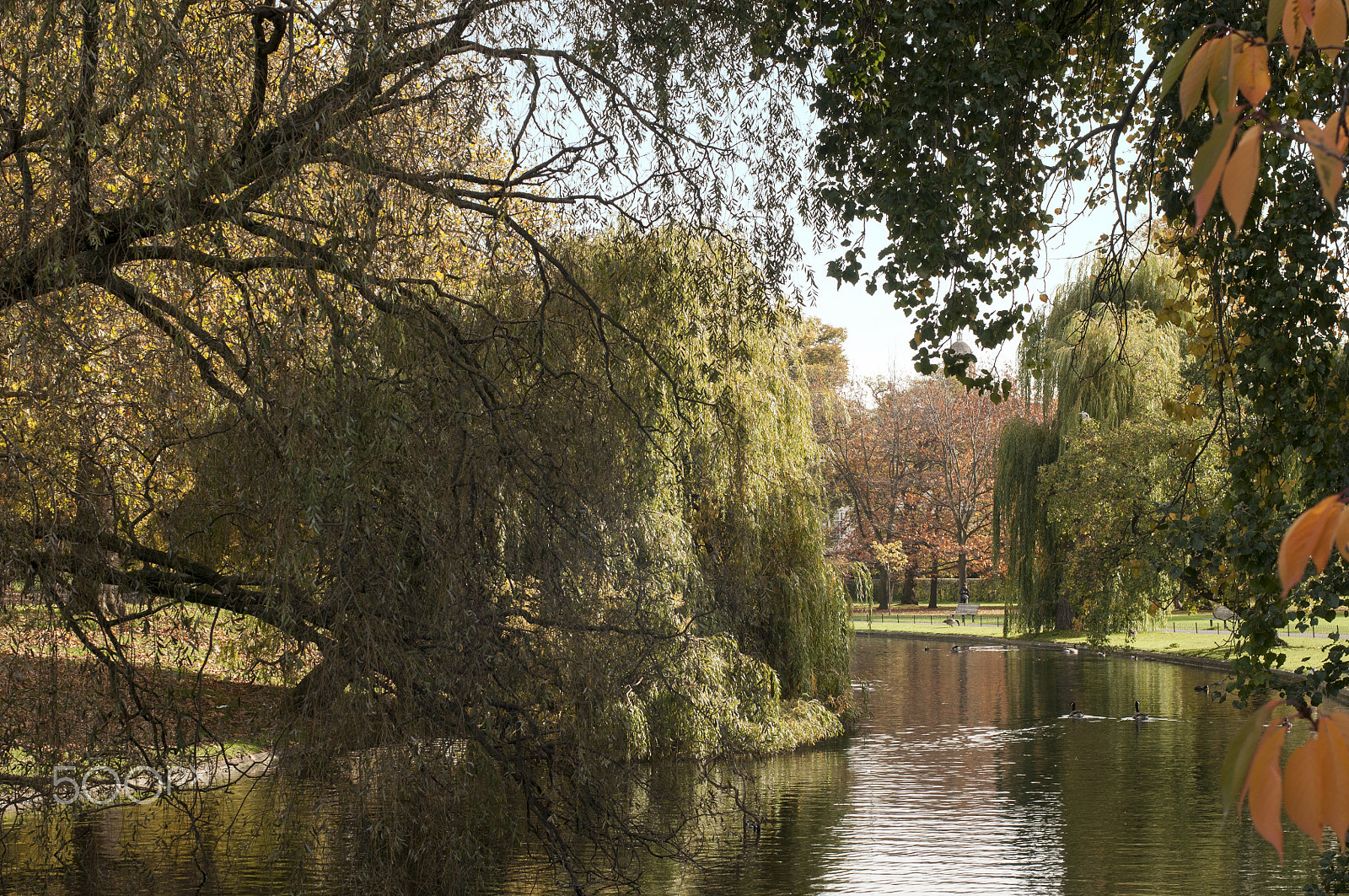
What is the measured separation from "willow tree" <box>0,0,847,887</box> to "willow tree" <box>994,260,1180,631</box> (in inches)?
611

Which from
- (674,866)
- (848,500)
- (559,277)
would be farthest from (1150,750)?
(848,500)

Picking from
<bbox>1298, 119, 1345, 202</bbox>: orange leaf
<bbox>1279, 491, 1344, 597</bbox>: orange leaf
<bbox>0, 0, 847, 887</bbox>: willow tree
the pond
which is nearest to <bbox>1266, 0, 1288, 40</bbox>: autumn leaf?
<bbox>1298, 119, 1345, 202</bbox>: orange leaf

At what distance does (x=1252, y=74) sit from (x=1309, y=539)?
22.7 inches

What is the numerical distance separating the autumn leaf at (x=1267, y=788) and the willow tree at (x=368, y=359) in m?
3.95

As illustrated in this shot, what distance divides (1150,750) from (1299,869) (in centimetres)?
529

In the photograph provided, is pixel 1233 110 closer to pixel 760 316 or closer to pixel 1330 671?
pixel 1330 671

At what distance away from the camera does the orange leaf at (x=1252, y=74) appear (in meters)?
1.45

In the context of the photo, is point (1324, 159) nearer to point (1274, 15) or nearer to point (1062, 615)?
point (1274, 15)

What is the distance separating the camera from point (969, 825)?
10.5 metres

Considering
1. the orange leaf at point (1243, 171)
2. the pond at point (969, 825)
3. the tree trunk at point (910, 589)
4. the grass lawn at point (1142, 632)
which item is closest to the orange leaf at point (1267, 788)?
the orange leaf at point (1243, 171)

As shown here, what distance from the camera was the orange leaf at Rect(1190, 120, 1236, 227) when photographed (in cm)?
135

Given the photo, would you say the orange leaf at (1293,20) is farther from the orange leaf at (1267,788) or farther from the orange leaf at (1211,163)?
the orange leaf at (1267,788)
